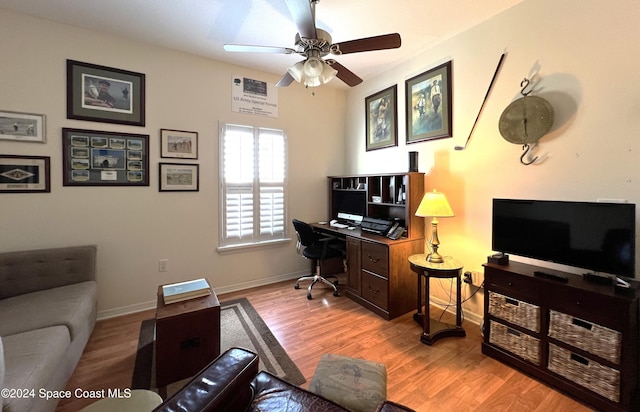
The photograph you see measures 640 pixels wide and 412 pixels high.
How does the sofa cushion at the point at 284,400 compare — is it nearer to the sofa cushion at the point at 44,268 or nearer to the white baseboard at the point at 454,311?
the white baseboard at the point at 454,311

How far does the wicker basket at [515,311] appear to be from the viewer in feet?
5.88

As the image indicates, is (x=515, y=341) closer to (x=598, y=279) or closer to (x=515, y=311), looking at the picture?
(x=515, y=311)

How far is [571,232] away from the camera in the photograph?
5.78ft

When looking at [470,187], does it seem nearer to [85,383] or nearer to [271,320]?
[271,320]

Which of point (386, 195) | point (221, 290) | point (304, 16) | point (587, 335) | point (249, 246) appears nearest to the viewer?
point (587, 335)

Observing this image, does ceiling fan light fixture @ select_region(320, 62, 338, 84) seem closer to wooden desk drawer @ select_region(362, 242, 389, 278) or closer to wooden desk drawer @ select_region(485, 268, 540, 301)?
wooden desk drawer @ select_region(362, 242, 389, 278)

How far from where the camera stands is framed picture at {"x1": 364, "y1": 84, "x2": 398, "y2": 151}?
334 centimetres

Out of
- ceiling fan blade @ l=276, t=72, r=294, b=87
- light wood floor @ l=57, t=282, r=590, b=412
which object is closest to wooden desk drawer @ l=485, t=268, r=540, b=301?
light wood floor @ l=57, t=282, r=590, b=412

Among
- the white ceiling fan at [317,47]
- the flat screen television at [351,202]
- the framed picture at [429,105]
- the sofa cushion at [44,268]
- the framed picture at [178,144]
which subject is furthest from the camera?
the flat screen television at [351,202]

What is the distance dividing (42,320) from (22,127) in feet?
5.92

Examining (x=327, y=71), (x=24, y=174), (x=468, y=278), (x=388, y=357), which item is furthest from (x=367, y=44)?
(x=24, y=174)

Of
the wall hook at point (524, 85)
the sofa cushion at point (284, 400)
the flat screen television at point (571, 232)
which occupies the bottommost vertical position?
the sofa cushion at point (284, 400)

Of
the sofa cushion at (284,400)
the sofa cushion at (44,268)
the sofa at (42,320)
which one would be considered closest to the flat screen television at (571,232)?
the sofa cushion at (284,400)

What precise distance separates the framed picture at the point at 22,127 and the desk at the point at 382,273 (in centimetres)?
316
